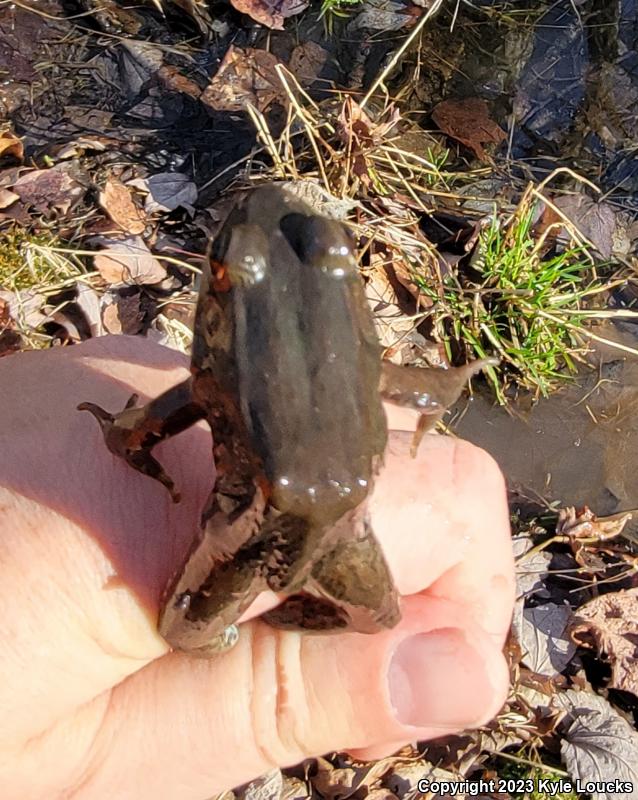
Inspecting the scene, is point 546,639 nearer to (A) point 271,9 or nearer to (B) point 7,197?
(B) point 7,197

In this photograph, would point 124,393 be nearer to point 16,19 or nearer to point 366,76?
point 366,76

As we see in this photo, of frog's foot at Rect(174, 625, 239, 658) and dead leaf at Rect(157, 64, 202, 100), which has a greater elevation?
frog's foot at Rect(174, 625, 239, 658)

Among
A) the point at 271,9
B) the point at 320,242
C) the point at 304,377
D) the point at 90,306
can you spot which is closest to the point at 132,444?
the point at 304,377

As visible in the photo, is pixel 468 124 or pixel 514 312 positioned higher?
pixel 468 124

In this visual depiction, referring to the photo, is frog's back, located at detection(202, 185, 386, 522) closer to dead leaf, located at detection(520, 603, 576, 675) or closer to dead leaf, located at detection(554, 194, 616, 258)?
dead leaf, located at detection(520, 603, 576, 675)

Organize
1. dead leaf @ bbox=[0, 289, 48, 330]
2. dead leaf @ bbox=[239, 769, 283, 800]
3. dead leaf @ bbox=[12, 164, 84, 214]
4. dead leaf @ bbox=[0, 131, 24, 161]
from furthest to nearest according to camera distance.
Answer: dead leaf @ bbox=[0, 131, 24, 161], dead leaf @ bbox=[12, 164, 84, 214], dead leaf @ bbox=[0, 289, 48, 330], dead leaf @ bbox=[239, 769, 283, 800]

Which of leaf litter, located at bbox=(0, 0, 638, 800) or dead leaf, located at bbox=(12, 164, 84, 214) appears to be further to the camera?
dead leaf, located at bbox=(12, 164, 84, 214)

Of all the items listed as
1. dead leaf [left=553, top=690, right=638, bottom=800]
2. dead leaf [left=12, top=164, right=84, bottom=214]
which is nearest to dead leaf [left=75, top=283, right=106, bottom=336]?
dead leaf [left=12, top=164, right=84, bottom=214]

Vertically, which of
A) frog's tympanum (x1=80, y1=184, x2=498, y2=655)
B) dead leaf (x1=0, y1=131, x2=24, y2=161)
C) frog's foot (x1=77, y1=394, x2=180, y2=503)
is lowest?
dead leaf (x1=0, y1=131, x2=24, y2=161)
